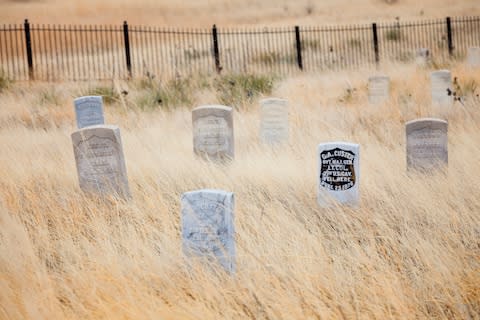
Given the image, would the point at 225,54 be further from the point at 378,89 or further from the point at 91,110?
the point at 91,110

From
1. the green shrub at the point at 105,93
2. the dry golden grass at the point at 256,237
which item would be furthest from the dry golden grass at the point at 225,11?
the dry golden grass at the point at 256,237

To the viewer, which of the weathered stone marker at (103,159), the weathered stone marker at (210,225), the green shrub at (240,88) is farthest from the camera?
the green shrub at (240,88)

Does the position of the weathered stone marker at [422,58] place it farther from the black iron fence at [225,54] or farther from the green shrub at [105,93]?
the green shrub at [105,93]

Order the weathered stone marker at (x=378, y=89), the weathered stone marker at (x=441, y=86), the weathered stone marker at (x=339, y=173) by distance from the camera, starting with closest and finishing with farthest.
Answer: the weathered stone marker at (x=339, y=173)
the weathered stone marker at (x=441, y=86)
the weathered stone marker at (x=378, y=89)

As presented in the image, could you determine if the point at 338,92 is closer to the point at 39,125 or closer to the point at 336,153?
the point at 39,125

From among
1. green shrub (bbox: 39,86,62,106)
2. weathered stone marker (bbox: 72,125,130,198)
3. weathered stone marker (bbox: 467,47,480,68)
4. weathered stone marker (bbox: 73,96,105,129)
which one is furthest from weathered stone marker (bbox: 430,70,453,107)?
green shrub (bbox: 39,86,62,106)

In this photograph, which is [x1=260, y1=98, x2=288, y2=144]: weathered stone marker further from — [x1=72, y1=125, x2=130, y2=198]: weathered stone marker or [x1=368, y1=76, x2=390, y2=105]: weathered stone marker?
[x1=368, y1=76, x2=390, y2=105]: weathered stone marker

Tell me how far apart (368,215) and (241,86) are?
769cm

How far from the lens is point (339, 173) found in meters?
5.45

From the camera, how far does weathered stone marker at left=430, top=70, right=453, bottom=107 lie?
10.5m

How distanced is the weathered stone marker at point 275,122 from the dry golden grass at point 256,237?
259 millimetres

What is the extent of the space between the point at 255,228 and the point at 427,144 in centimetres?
259

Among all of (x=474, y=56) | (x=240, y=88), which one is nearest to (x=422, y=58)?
(x=474, y=56)

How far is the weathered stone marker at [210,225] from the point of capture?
3.74 meters
